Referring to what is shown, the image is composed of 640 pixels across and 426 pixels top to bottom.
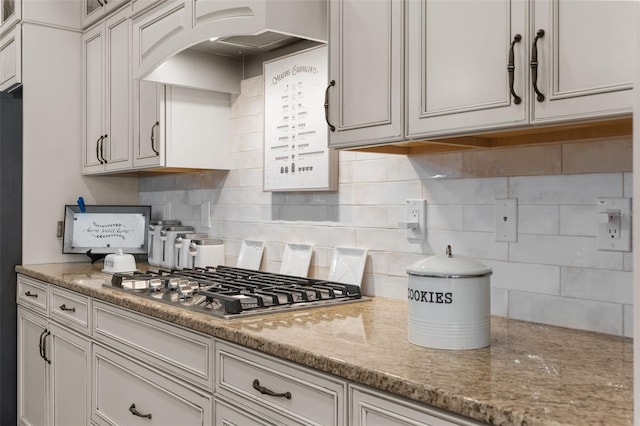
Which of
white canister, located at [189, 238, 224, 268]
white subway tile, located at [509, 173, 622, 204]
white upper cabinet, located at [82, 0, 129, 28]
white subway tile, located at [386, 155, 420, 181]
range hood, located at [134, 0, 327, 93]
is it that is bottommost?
white canister, located at [189, 238, 224, 268]

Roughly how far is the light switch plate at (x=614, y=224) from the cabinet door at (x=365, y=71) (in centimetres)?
55

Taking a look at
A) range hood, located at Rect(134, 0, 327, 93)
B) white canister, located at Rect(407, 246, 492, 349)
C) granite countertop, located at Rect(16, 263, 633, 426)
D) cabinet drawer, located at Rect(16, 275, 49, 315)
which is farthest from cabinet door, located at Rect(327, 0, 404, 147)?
cabinet drawer, located at Rect(16, 275, 49, 315)

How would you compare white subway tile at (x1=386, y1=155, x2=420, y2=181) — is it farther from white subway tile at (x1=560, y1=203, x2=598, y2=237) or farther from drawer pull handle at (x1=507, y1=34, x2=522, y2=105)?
drawer pull handle at (x1=507, y1=34, x2=522, y2=105)

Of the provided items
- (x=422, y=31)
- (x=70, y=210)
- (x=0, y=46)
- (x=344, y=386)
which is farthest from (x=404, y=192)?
(x=0, y=46)

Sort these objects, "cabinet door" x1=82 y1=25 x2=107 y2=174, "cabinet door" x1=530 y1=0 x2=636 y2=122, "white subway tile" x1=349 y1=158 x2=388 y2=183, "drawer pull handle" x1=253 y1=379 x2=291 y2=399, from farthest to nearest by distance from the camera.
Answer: "cabinet door" x1=82 y1=25 x2=107 y2=174 → "white subway tile" x1=349 y1=158 x2=388 y2=183 → "drawer pull handle" x1=253 y1=379 x2=291 y2=399 → "cabinet door" x1=530 y1=0 x2=636 y2=122

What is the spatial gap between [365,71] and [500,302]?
78 centimetres

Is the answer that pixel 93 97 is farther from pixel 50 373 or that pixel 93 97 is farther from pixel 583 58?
pixel 583 58

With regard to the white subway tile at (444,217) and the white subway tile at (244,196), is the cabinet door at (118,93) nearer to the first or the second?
the white subway tile at (244,196)

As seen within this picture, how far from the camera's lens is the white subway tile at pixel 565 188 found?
1.50 metres

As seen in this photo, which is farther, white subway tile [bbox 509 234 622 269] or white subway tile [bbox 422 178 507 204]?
white subway tile [bbox 422 178 507 204]

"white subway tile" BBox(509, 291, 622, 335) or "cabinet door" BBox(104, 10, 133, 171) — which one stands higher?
"cabinet door" BBox(104, 10, 133, 171)

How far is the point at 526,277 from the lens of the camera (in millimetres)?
1684

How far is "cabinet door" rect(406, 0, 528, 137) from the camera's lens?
135 centimetres

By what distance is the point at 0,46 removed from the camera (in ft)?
11.8
